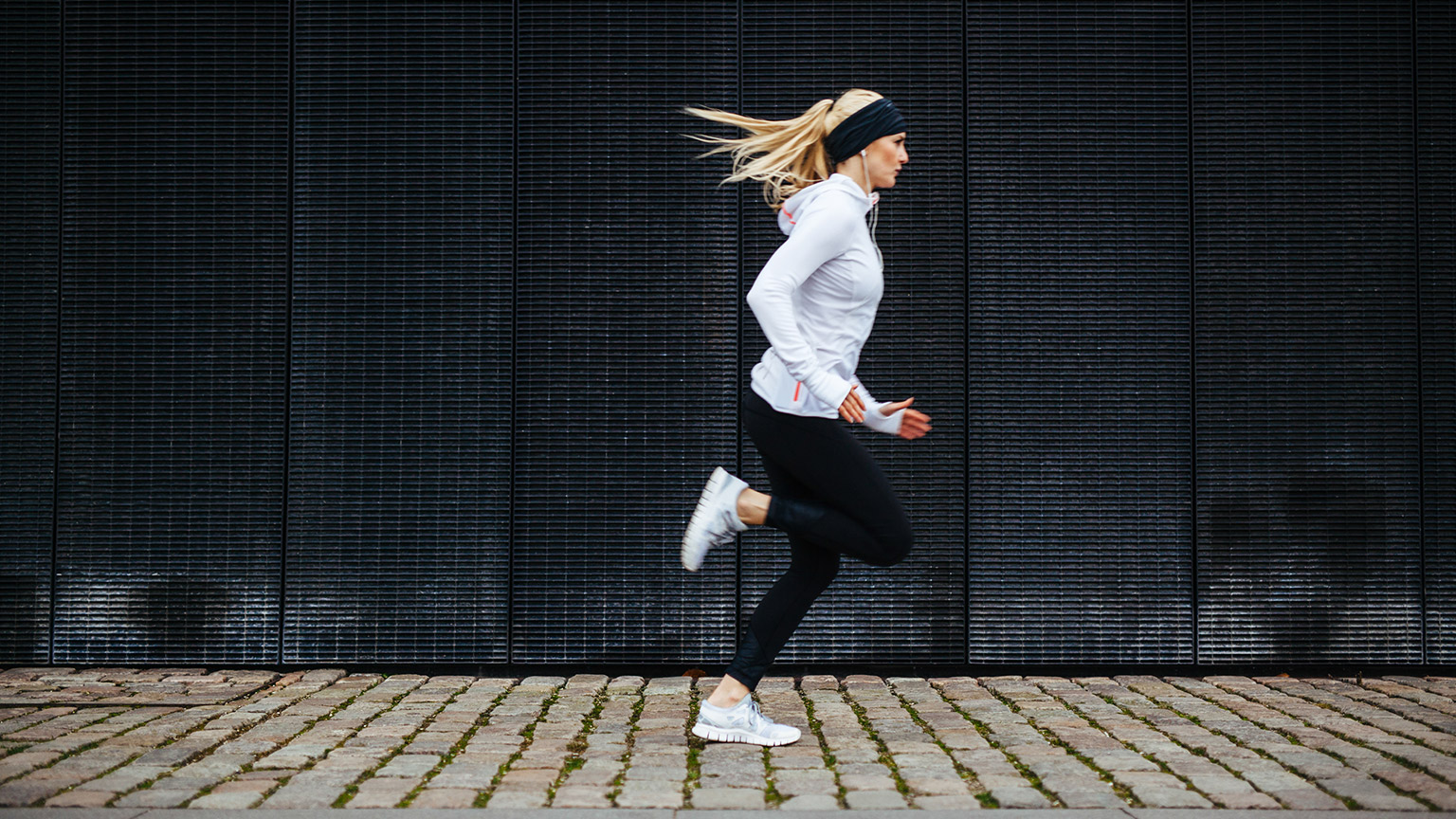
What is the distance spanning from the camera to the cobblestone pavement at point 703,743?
135 inches

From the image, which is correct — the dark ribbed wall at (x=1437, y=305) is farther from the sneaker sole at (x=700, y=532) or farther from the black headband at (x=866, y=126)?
the sneaker sole at (x=700, y=532)

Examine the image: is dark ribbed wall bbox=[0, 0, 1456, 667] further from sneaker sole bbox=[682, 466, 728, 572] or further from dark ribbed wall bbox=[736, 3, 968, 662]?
sneaker sole bbox=[682, 466, 728, 572]

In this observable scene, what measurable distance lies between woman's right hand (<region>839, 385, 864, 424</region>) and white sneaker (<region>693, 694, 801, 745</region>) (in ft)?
3.63

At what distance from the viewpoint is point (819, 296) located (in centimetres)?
396

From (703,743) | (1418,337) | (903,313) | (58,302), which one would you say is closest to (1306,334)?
(1418,337)

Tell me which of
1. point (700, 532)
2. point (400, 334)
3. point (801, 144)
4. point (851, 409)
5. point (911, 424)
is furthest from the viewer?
point (400, 334)

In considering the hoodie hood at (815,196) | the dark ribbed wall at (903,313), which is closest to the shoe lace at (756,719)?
the dark ribbed wall at (903,313)

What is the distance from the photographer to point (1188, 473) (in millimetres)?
5719

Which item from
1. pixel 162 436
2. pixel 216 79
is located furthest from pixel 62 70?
pixel 162 436

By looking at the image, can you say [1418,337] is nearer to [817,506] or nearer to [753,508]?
[817,506]

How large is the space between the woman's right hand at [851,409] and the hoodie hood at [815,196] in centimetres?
71

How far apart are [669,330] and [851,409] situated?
2248mm

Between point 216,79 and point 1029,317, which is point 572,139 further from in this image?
point 1029,317

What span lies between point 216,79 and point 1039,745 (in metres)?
4.80
